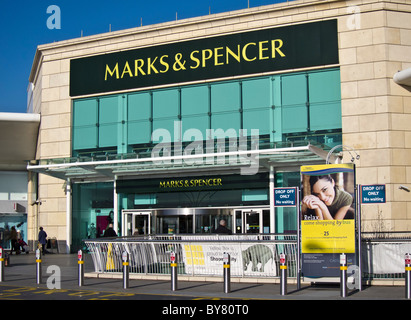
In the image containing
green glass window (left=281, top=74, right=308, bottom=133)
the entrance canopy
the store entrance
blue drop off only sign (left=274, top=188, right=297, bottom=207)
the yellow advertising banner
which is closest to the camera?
the yellow advertising banner

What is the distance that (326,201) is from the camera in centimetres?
1473

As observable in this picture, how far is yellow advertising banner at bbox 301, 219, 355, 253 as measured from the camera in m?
14.5

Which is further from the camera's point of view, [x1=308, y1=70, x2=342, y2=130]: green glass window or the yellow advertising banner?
[x1=308, y1=70, x2=342, y2=130]: green glass window

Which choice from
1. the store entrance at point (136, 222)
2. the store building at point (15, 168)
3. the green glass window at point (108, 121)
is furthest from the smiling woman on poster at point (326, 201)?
the store building at point (15, 168)

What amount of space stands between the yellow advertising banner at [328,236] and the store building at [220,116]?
8.55m

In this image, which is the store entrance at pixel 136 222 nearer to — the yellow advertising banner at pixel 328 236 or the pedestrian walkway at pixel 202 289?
the pedestrian walkway at pixel 202 289

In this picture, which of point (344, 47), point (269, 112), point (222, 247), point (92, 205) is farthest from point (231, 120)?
point (222, 247)

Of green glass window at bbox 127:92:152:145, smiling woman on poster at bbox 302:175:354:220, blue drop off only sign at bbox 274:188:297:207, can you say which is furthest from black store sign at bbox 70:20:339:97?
smiling woman on poster at bbox 302:175:354:220


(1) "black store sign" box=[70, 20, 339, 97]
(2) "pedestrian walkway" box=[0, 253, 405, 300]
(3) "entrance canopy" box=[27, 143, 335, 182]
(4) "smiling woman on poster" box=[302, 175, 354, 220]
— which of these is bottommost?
(2) "pedestrian walkway" box=[0, 253, 405, 300]

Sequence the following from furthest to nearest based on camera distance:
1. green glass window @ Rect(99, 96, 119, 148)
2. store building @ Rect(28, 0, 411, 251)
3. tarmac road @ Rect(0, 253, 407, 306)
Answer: green glass window @ Rect(99, 96, 119, 148) < store building @ Rect(28, 0, 411, 251) < tarmac road @ Rect(0, 253, 407, 306)

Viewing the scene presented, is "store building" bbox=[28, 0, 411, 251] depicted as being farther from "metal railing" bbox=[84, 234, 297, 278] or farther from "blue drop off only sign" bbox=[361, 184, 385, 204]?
"blue drop off only sign" bbox=[361, 184, 385, 204]

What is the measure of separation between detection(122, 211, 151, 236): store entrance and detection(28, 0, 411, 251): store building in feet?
0.19

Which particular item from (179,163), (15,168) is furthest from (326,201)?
(15,168)

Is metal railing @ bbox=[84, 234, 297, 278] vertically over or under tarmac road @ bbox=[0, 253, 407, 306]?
over
